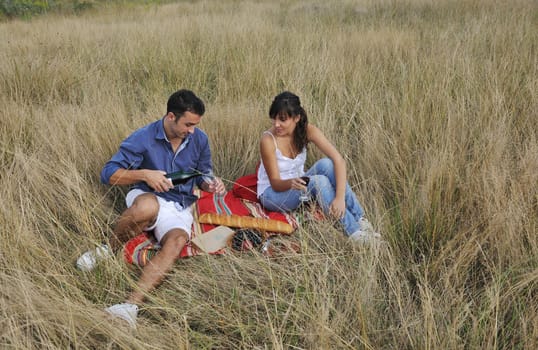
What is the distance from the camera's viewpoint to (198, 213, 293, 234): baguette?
114 inches

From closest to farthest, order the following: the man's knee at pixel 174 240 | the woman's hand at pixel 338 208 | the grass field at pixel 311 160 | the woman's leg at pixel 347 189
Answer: the grass field at pixel 311 160
the man's knee at pixel 174 240
the woman's hand at pixel 338 208
the woman's leg at pixel 347 189

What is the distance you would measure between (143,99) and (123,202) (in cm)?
168

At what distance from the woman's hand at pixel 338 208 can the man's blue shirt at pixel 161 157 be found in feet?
3.11

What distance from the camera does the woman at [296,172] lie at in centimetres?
293

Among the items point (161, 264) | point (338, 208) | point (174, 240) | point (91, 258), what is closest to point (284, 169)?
point (338, 208)

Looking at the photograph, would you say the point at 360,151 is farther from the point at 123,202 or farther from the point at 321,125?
the point at 123,202

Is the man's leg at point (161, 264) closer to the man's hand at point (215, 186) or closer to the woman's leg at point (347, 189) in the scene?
the man's hand at point (215, 186)

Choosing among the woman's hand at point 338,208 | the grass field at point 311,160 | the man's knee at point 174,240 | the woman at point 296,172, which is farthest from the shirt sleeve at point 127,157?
the woman's hand at point 338,208

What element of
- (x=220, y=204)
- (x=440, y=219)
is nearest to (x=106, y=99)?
(x=220, y=204)

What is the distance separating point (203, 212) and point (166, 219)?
0.39 metres

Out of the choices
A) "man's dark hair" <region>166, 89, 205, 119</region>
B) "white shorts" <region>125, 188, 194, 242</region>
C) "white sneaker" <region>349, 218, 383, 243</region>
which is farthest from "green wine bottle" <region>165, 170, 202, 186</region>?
"white sneaker" <region>349, 218, 383, 243</region>

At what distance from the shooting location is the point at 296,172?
11.1 feet

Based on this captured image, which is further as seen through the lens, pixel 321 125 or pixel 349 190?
pixel 321 125

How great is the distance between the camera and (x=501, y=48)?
5.07 metres
